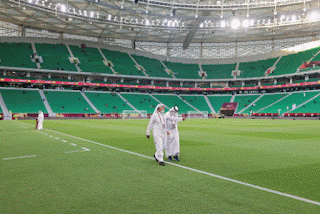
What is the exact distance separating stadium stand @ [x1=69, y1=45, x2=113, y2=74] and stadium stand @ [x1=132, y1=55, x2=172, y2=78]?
12.7 meters

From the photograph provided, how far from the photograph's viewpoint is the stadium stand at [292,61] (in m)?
71.8

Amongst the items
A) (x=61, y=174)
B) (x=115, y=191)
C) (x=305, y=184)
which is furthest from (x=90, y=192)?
(x=305, y=184)

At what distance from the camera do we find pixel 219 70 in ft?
286

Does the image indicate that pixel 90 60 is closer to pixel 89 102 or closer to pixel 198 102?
pixel 89 102

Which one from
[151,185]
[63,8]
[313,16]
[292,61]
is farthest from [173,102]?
[151,185]

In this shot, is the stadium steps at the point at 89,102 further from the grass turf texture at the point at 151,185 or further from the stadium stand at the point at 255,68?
the grass turf texture at the point at 151,185

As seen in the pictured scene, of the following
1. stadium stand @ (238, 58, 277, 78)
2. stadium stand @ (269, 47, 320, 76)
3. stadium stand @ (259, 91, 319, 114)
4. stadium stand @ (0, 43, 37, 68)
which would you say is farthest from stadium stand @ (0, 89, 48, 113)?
stadium stand @ (269, 47, 320, 76)

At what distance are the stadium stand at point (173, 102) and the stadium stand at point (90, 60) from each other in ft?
58.5

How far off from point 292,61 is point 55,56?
232 feet

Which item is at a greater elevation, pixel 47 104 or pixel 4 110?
pixel 47 104

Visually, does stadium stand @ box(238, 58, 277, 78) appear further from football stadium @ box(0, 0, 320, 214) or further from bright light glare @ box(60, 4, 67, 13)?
bright light glare @ box(60, 4, 67, 13)

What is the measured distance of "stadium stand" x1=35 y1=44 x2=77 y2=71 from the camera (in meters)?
69.2

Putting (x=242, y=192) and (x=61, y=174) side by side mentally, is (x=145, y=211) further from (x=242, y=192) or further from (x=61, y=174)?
(x=61, y=174)

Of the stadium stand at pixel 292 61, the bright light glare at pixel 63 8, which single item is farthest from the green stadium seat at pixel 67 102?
the stadium stand at pixel 292 61
